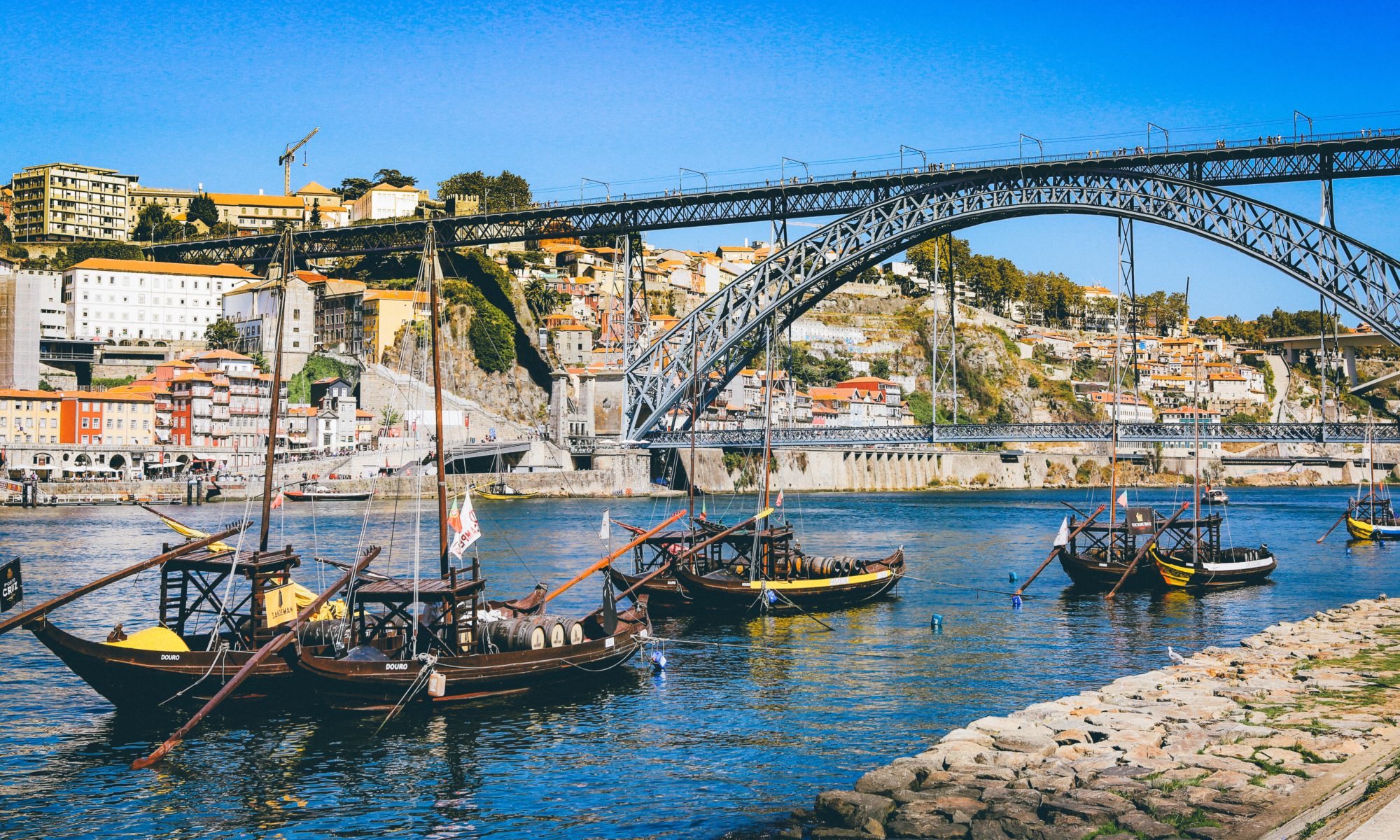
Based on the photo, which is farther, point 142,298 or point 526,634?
point 142,298

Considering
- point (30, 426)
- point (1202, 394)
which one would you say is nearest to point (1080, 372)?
point (1202, 394)

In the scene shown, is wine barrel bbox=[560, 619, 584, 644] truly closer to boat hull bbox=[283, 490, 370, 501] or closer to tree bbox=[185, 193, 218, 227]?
boat hull bbox=[283, 490, 370, 501]

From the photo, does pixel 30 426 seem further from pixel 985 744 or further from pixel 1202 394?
pixel 1202 394

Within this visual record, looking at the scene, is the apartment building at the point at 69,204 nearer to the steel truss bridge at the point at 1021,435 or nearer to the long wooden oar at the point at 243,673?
the steel truss bridge at the point at 1021,435

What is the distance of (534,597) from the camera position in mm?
25234

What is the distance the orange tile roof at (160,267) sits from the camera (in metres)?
104

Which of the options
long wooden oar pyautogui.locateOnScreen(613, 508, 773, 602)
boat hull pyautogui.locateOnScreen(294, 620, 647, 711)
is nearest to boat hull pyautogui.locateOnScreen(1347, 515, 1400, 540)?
long wooden oar pyautogui.locateOnScreen(613, 508, 773, 602)

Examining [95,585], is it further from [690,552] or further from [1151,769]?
[690,552]

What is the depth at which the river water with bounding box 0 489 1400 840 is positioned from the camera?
50.8 ft

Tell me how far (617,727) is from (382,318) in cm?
7970

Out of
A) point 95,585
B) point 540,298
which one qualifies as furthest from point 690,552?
point 540,298

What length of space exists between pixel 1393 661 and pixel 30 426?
7556 cm

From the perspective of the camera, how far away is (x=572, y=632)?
22.8 metres

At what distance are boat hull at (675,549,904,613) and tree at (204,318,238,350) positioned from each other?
257 ft
